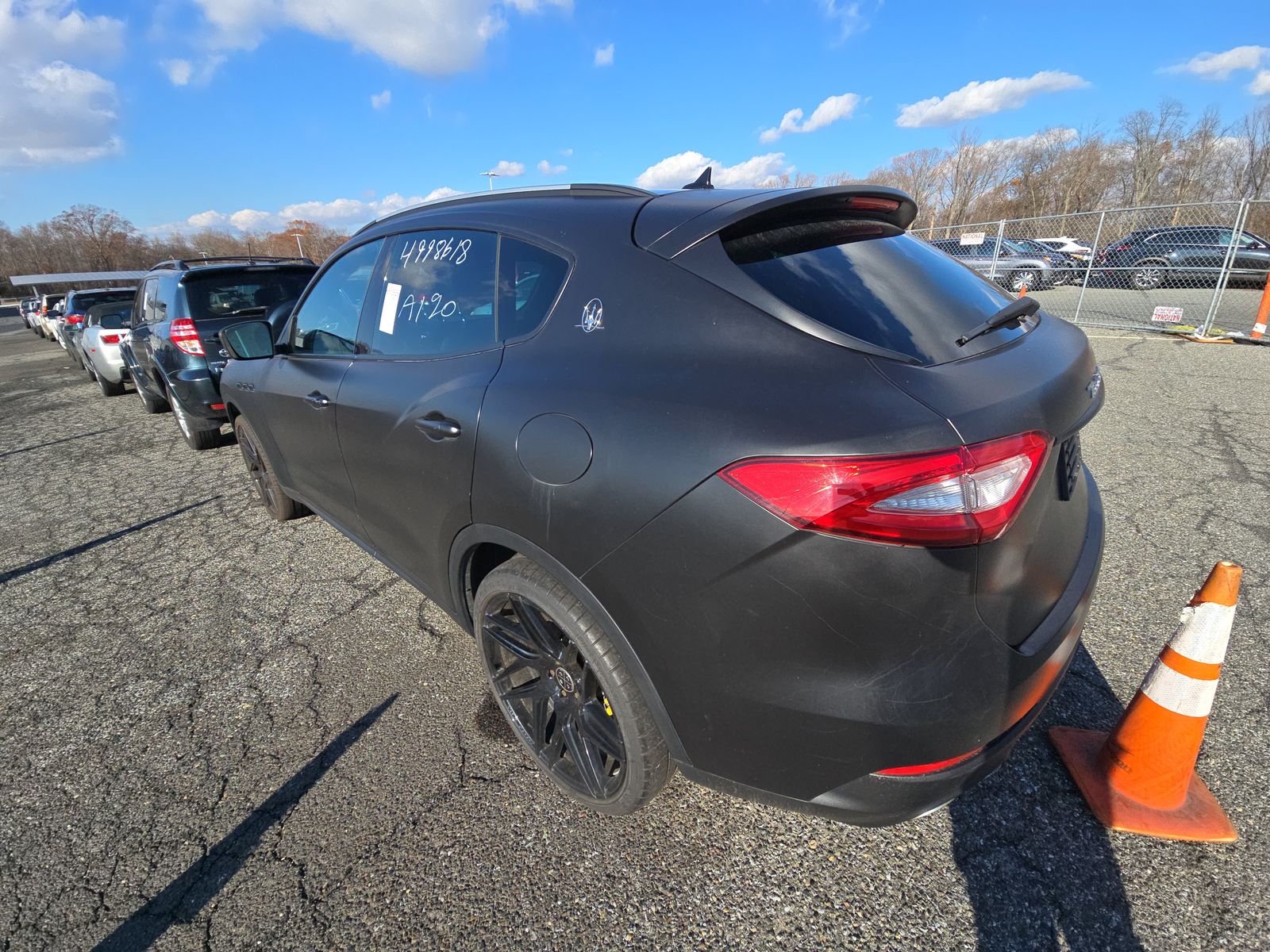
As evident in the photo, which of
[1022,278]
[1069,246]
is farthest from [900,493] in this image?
[1069,246]

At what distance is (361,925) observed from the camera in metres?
1.64

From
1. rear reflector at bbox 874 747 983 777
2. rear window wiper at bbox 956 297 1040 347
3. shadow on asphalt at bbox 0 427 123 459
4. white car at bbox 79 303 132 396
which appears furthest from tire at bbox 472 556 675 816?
white car at bbox 79 303 132 396

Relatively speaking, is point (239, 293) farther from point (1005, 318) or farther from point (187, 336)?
point (1005, 318)

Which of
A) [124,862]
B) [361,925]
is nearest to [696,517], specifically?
[361,925]

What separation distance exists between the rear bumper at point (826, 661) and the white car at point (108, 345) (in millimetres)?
9973

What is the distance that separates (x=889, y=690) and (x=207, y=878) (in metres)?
2.00

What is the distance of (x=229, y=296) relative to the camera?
5.73 m

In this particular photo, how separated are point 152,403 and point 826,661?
956 cm

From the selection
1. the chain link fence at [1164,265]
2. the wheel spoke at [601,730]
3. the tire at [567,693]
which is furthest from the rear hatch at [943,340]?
the chain link fence at [1164,265]

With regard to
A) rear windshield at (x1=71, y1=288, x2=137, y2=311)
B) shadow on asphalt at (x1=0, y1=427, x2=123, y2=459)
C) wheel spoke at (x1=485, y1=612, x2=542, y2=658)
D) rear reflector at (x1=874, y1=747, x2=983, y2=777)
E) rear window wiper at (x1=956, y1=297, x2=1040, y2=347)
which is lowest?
shadow on asphalt at (x1=0, y1=427, x2=123, y2=459)

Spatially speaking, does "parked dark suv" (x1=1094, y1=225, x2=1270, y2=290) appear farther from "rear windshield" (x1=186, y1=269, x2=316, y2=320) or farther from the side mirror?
the side mirror

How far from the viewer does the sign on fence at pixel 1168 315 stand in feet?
30.8

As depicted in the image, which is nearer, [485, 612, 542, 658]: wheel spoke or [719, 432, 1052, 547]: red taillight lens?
[719, 432, 1052, 547]: red taillight lens

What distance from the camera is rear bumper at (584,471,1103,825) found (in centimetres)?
125
